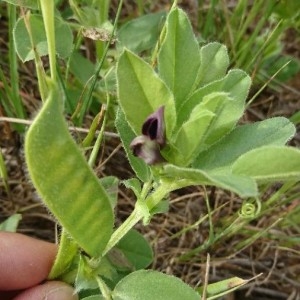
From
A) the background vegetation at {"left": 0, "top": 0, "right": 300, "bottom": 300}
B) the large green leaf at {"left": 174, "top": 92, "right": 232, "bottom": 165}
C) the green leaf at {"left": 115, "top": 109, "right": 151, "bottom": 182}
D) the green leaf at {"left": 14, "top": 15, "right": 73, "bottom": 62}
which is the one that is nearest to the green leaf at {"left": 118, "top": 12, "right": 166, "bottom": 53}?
the background vegetation at {"left": 0, "top": 0, "right": 300, "bottom": 300}

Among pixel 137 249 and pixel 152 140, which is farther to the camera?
pixel 137 249

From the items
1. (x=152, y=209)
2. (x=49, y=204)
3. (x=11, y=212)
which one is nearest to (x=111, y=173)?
(x=11, y=212)

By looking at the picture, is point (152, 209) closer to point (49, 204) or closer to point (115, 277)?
point (49, 204)

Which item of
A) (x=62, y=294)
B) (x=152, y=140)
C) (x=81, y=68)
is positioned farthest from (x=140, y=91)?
(x=81, y=68)

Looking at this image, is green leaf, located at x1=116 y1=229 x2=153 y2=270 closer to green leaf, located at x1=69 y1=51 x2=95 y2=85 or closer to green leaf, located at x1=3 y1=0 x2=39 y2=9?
green leaf, located at x1=69 y1=51 x2=95 y2=85

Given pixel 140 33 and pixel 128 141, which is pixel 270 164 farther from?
pixel 140 33
